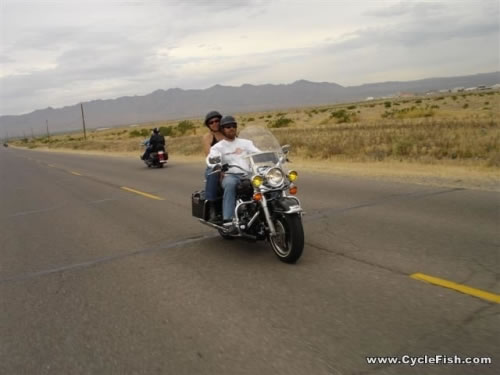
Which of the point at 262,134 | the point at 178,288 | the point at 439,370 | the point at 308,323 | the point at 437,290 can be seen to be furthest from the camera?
the point at 262,134

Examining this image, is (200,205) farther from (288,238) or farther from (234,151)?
(288,238)

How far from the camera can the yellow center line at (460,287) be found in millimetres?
4445

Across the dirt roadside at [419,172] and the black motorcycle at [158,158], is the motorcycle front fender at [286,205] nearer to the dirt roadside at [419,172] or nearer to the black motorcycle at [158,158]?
the dirt roadside at [419,172]

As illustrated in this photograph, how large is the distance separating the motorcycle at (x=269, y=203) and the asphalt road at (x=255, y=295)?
0.94 ft

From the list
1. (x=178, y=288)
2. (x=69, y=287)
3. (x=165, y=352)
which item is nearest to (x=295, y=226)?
(x=178, y=288)

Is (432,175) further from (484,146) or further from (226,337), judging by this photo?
(226,337)

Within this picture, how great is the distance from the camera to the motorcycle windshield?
615cm

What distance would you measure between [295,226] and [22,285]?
3.34m

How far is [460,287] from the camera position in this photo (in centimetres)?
473

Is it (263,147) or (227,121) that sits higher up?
(227,121)

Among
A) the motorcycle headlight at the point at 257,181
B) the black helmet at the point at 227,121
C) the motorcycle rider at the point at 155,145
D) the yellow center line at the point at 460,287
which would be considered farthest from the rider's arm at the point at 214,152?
the motorcycle rider at the point at 155,145

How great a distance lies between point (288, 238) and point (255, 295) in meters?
1.03

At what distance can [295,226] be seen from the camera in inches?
220

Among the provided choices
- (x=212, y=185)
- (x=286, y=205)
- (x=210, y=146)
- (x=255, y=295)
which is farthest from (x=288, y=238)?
(x=210, y=146)
